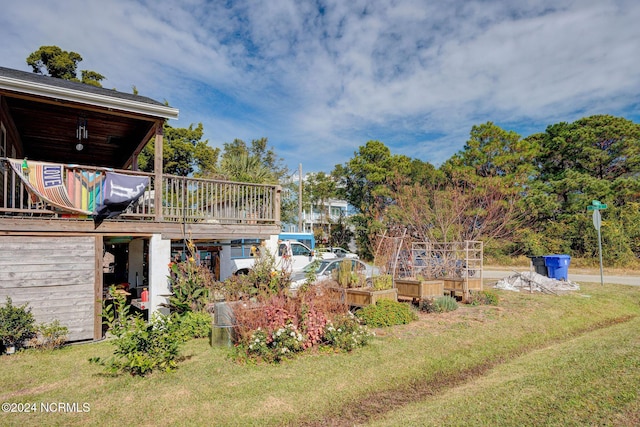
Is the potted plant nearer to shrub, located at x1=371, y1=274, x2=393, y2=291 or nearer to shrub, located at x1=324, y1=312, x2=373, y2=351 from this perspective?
shrub, located at x1=324, y1=312, x2=373, y2=351

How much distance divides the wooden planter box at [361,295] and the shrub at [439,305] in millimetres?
942

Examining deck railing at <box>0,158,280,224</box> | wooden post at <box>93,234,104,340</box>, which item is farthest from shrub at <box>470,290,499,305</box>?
Answer: wooden post at <box>93,234,104,340</box>

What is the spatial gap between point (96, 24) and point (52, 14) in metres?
1.70

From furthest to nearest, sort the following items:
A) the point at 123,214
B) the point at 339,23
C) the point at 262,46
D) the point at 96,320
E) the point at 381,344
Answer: the point at 262,46
the point at 339,23
the point at 123,214
the point at 96,320
the point at 381,344

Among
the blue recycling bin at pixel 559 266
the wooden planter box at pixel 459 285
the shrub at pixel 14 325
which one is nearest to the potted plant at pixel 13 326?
the shrub at pixel 14 325

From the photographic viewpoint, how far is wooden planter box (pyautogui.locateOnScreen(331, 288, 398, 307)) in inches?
342

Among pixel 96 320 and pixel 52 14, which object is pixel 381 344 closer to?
pixel 96 320

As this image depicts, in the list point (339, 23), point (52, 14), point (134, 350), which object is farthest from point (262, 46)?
point (134, 350)

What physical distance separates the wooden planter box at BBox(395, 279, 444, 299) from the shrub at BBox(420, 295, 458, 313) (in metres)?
0.22

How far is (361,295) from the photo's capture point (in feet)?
28.9

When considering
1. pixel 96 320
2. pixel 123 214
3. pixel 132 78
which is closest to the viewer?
pixel 96 320

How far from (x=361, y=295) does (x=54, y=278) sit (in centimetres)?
618

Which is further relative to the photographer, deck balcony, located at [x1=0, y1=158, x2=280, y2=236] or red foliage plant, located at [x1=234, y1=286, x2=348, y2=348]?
deck balcony, located at [x1=0, y1=158, x2=280, y2=236]

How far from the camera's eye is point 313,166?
117 ft
